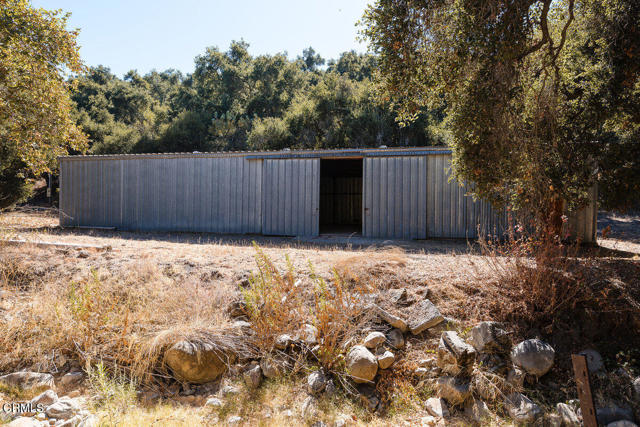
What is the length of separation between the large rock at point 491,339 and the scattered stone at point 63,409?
14.8ft

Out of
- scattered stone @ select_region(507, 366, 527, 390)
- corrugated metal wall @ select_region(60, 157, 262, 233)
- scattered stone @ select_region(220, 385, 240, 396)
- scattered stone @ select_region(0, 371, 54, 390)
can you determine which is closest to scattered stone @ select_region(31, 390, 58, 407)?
scattered stone @ select_region(0, 371, 54, 390)

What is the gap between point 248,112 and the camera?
30750 mm

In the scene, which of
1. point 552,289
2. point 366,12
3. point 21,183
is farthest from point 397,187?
point 21,183

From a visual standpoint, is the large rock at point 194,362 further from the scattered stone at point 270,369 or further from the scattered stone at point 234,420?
the scattered stone at point 234,420

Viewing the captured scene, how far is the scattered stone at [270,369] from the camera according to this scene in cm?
450

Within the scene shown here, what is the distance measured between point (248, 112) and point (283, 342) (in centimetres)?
2832

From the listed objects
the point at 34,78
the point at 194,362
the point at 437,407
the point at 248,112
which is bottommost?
the point at 437,407

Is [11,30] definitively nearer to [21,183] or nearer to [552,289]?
[552,289]

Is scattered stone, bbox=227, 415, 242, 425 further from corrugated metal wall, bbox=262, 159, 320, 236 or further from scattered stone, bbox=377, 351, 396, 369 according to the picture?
corrugated metal wall, bbox=262, 159, 320, 236

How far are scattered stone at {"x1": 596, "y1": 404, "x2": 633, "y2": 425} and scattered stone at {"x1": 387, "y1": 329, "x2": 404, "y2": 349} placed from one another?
205 centimetres

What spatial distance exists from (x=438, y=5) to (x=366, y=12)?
111 cm

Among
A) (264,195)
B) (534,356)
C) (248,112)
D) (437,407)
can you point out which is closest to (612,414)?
(534,356)

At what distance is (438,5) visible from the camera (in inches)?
229

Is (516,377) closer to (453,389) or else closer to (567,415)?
(567,415)
